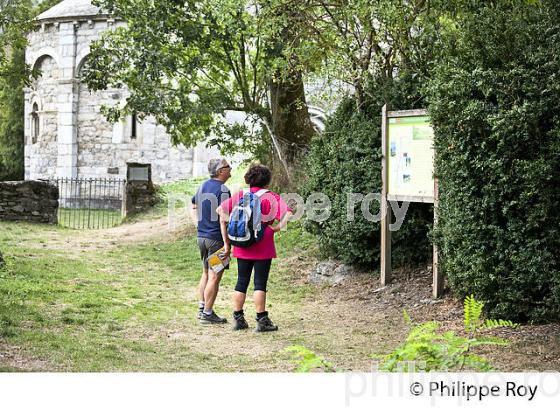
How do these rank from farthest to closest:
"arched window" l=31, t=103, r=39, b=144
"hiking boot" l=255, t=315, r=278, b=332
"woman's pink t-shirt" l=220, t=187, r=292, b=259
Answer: "arched window" l=31, t=103, r=39, b=144
"hiking boot" l=255, t=315, r=278, b=332
"woman's pink t-shirt" l=220, t=187, r=292, b=259

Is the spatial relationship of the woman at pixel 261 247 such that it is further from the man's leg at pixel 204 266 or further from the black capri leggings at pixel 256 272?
the man's leg at pixel 204 266

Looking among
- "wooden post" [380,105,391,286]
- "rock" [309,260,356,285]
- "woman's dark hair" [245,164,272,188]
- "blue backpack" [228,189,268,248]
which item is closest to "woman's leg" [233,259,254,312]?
"blue backpack" [228,189,268,248]

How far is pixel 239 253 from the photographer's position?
863 cm

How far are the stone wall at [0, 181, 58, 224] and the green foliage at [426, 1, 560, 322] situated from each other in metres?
16.2

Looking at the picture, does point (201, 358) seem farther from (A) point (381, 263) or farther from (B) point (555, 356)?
(A) point (381, 263)

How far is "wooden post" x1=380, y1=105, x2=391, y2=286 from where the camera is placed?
35.9 feet

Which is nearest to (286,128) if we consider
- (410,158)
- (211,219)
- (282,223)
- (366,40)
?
(366,40)

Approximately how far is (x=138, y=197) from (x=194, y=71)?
665cm

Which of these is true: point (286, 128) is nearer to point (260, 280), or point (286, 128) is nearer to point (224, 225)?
point (224, 225)

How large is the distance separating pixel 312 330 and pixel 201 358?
5.82ft

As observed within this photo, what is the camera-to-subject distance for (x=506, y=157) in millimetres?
7980

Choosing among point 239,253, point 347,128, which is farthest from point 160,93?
point 239,253

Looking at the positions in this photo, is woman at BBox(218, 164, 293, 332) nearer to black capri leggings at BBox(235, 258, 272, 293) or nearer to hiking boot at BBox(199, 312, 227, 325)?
black capri leggings at BBox(235, 258, 272, 293)

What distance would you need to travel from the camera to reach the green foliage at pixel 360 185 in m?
11.3
